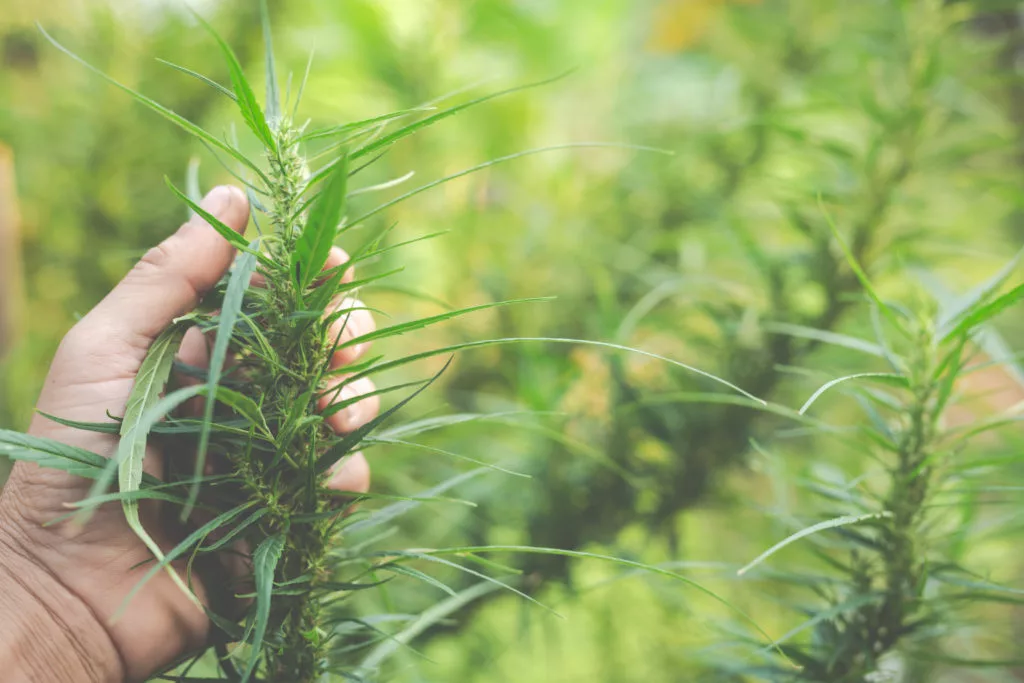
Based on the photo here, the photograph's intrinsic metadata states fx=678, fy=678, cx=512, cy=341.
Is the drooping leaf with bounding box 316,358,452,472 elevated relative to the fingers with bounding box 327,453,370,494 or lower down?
lower down

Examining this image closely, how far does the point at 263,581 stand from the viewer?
0.23 meters

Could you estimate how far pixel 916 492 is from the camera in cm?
36

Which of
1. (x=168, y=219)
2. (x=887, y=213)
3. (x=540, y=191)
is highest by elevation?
(x=540, y=191)

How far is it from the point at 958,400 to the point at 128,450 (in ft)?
1.51

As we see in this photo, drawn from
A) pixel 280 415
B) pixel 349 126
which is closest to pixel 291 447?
pixel 280 415

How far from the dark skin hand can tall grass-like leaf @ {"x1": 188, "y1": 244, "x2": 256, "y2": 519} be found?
0.09m

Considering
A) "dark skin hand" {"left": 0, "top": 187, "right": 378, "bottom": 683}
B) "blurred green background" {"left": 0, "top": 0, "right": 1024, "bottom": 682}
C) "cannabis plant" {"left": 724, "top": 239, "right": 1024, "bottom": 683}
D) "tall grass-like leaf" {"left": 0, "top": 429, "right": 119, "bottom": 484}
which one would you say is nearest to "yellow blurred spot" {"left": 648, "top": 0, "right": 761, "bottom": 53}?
"blurred green background" {"left": 0, "top": 0, "right": 1024, "bottom": 682}

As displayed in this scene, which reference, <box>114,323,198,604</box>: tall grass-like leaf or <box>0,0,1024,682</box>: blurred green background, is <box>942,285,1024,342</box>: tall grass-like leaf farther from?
<box>114,323,198,604</box>: tall grass-like leaf

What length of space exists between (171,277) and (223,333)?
0.61 ft

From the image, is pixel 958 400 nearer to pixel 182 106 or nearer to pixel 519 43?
pixel 182 106

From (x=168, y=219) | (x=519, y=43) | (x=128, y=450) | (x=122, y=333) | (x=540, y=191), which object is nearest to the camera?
(x=128, y=450)

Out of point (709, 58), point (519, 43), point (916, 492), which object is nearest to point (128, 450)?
point (916, 492)

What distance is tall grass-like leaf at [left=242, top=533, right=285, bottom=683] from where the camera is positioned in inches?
8.7

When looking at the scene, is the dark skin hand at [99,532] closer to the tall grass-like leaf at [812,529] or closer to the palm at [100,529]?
the palm at [100,529]
